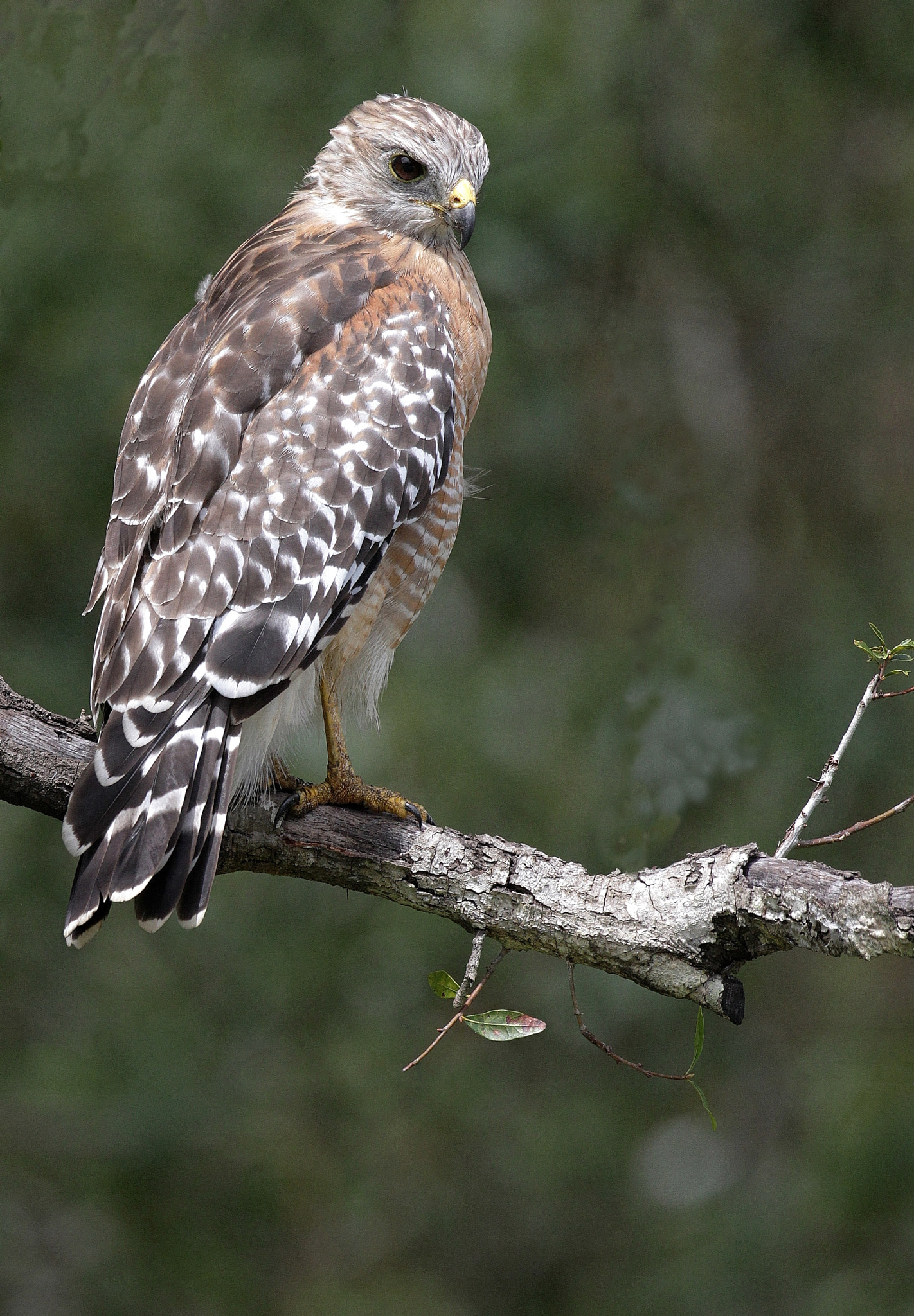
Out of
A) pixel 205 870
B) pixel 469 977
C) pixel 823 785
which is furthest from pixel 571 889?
pixel 205 870

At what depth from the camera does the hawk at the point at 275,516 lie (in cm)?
221

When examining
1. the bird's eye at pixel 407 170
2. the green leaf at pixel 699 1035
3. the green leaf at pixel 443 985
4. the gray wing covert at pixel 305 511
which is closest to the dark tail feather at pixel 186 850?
the gray wing covert at pixel 305 511

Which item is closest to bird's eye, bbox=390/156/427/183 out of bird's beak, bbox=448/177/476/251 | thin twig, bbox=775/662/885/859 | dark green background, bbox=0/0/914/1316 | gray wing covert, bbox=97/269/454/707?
bird's beak, bbox=448/177/476/251

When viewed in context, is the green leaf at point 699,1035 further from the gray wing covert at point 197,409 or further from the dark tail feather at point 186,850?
the gray wing covert at point 197,409

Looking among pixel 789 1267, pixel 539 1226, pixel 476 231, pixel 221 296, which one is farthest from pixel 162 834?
pixel 539 1226

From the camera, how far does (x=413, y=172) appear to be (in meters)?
3.11

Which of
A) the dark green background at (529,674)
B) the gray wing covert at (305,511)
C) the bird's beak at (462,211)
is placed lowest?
the dark green background at (529,674)

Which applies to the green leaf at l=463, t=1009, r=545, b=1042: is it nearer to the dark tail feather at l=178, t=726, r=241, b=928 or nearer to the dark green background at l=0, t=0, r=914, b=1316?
the dark tail feather at l=178, t=726, r=241, b=928

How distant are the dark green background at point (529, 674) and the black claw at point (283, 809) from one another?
1.39 meters

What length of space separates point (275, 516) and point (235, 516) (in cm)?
7

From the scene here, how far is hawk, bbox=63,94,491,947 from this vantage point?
221cm

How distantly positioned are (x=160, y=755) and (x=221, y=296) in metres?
1.10

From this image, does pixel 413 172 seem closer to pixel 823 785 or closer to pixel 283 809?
pixel 283 809

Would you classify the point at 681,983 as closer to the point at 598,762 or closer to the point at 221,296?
the point at 221,296
